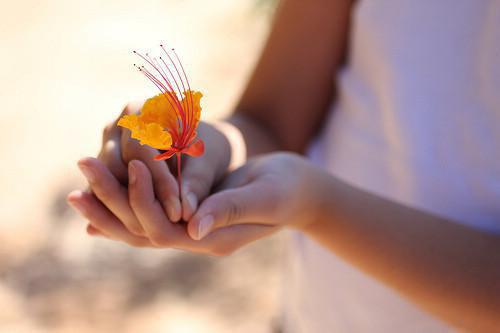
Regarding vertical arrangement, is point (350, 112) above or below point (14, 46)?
above

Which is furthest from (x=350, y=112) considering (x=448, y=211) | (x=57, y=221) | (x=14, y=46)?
(x=14, y=46)

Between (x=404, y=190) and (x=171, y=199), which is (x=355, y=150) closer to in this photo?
(x=404, y=190)

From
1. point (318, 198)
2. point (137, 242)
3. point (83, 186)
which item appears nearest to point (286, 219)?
point (318, 198)

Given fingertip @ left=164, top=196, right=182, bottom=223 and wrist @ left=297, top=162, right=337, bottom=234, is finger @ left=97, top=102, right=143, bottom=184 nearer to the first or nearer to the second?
fingertip @ left=164, top=196, right=182, bottom=223

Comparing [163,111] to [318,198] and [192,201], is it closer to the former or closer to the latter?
[192,201]

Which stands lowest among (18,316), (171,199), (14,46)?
(18,316)

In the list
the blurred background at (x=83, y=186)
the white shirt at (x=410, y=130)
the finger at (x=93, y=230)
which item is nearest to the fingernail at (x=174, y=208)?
the finger at (x=93, y=230)

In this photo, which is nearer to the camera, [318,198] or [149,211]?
[149,211]
